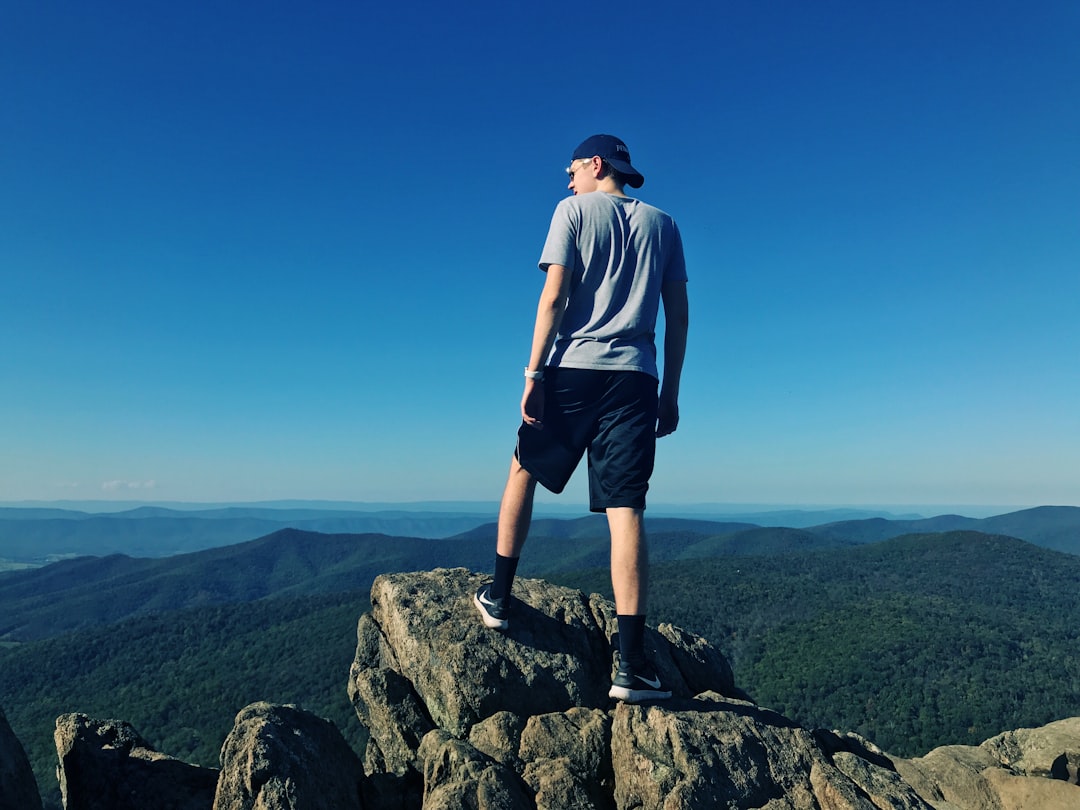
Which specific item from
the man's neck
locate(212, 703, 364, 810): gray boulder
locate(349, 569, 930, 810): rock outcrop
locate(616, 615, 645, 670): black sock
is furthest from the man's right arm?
locate(212, 703, 364, 810): gray boulder

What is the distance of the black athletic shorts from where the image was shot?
5.65 metres

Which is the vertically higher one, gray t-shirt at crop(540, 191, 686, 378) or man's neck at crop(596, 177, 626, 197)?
man's neck at crop(596, 177, 626, 197)

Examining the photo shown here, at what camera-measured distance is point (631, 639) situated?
18.6 ft

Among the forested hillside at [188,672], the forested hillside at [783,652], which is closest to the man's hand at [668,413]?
the forested hillside at [783,652]

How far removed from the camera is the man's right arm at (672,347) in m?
6.35

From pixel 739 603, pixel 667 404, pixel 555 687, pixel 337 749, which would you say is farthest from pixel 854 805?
pixel 739 603

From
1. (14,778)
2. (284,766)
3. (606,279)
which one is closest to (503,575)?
(284,766)

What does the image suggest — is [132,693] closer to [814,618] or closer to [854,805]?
[814,618]

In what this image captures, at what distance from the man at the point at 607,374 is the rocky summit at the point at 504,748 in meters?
0.67

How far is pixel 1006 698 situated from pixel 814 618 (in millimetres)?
46471

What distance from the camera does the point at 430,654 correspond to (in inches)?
270

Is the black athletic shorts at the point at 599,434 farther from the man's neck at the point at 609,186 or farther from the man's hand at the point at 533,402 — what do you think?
the man's neck at the point at 609,186

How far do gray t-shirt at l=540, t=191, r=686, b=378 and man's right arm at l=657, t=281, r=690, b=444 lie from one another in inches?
17.7

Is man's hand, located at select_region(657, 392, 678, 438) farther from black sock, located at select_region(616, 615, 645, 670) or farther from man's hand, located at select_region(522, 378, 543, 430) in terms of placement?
black sock, located at select_region(616, 615, 645, 670)
